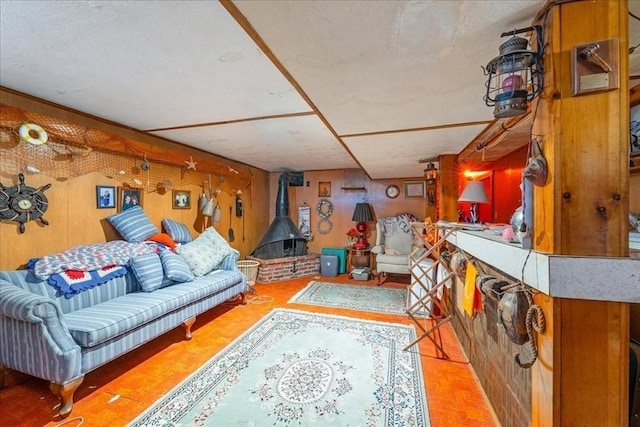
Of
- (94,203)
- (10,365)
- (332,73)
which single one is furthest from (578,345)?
(94,203)

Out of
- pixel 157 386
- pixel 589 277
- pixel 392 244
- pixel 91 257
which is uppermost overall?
pixel 589 277

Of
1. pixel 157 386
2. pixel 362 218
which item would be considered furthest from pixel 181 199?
pixel 362 218

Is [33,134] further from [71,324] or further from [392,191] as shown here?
[392,191]

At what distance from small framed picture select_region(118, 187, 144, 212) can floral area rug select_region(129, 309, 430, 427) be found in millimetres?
1850

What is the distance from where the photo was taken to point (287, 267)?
16.0 ft

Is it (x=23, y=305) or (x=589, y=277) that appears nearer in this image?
(x=589, y=277)

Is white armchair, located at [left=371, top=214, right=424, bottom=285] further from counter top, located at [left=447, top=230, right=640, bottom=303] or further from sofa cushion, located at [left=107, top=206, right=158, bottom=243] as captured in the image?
counter top, located at [left=447, top=230, right=640, bottom=303]

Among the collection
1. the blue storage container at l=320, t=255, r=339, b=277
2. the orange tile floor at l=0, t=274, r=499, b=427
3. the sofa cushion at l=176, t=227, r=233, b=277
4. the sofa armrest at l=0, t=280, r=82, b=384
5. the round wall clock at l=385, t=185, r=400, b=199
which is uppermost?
the round wall clock at l=385, t=185, r=400, b=199

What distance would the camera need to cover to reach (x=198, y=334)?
107 inches

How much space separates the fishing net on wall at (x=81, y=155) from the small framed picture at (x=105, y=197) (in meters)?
0.14

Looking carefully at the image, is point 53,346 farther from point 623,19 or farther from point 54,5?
point 623,19

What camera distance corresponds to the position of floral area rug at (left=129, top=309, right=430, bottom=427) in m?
1.61

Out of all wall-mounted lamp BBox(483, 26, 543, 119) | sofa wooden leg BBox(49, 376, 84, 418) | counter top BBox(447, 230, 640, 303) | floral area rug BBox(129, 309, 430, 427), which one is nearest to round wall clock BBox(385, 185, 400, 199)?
floral area rug BBox(129, 309, 430, 427)

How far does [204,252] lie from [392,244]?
3.39 m
